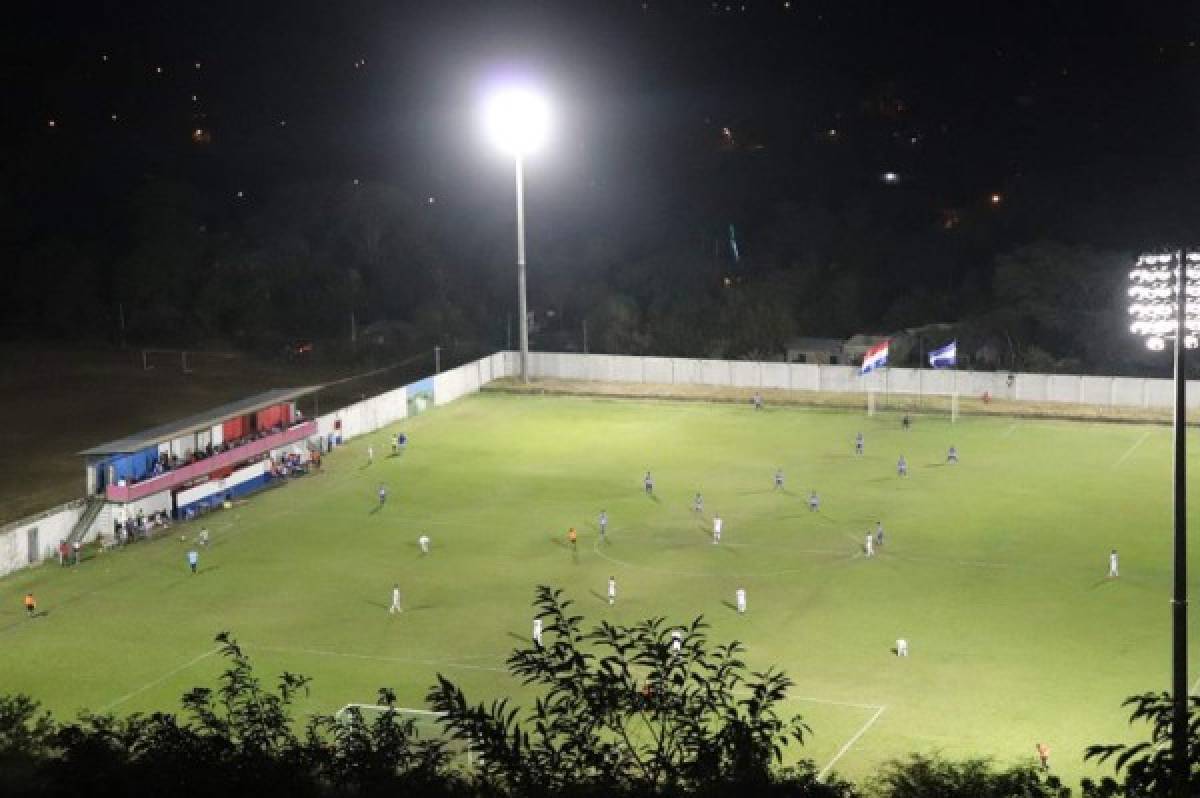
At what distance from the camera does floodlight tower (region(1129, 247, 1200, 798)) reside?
13664mm

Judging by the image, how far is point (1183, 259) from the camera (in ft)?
87.3

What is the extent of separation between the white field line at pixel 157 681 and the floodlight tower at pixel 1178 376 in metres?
22.8

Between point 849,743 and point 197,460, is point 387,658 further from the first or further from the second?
point 197,460

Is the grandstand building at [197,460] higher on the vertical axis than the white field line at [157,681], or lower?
higher

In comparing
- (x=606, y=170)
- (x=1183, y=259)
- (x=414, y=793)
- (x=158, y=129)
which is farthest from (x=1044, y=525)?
(x=158, y=129)

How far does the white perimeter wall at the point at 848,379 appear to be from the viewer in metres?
72.2

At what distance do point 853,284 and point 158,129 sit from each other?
2544 inches

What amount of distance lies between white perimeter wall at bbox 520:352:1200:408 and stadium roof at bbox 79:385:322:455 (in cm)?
2087

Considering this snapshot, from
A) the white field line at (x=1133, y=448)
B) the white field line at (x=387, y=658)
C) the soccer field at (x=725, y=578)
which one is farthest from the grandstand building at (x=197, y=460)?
the white field line at (x=1133, y=448)

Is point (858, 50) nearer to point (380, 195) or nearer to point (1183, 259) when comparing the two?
point (380, 195)

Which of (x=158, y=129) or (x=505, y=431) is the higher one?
(x=158, y=129)

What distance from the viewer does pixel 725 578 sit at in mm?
47125

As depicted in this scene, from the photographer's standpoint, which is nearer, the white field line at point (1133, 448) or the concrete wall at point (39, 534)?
the concrete wall at point (39, 534)

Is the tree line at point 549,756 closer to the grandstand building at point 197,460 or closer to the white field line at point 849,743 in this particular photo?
the white field line at point 849,743
